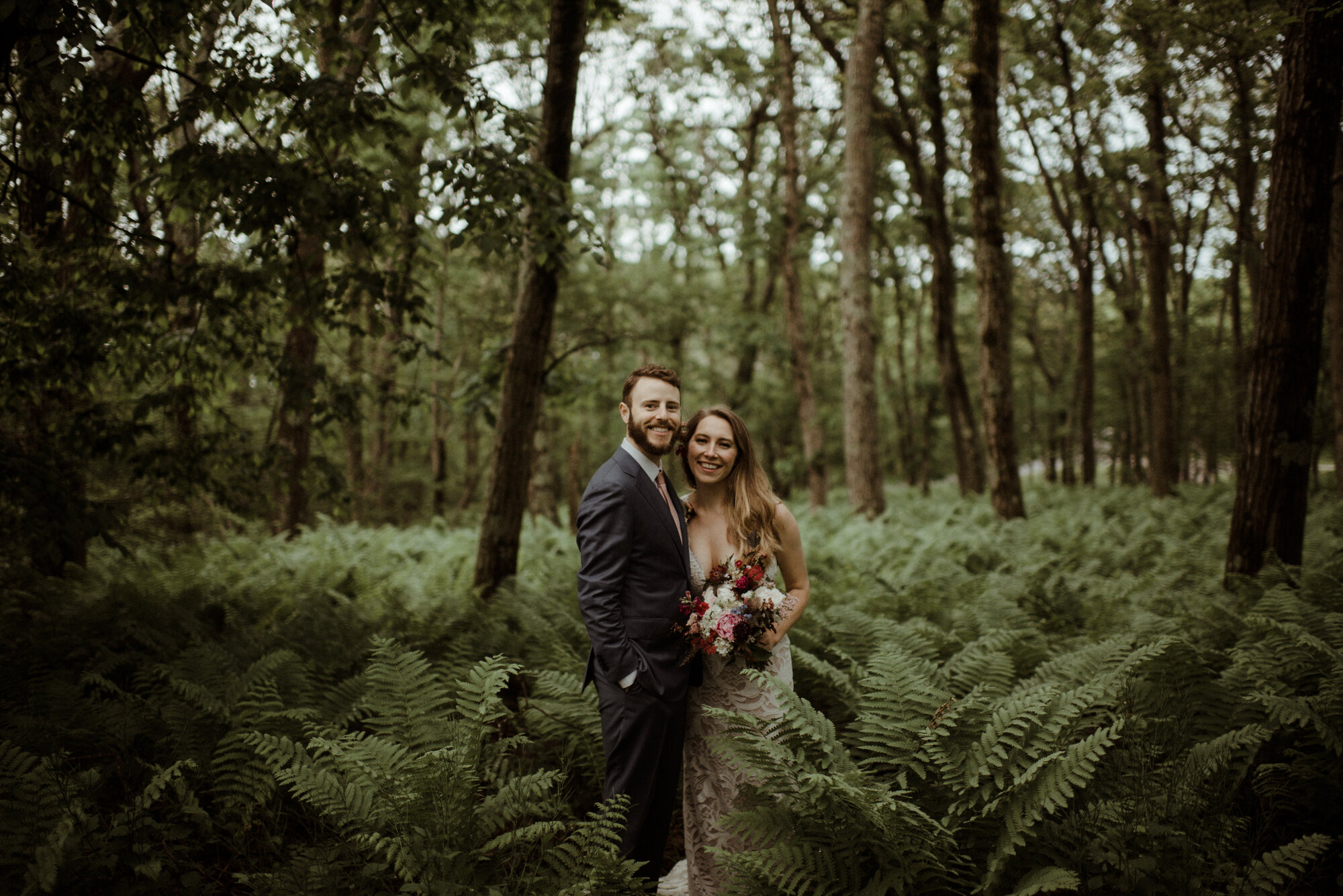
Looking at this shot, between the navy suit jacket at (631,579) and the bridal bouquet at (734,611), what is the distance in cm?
10

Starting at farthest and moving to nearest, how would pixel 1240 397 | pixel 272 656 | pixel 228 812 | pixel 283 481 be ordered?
pixel 1240 397 < pixel 283 481 < pixel 272 656 < pixel 228 812

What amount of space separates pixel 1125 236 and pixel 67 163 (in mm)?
23567

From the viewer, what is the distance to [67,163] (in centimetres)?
543

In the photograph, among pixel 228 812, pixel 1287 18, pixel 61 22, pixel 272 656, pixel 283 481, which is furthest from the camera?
pixel 283 481

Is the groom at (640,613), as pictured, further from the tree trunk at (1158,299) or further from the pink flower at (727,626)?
the tree trunk at (1158,299)

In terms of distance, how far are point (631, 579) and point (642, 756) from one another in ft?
2.38

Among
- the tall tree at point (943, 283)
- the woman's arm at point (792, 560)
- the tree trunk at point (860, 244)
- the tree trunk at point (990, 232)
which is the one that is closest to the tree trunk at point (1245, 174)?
the tree trunk at point (990, 232)

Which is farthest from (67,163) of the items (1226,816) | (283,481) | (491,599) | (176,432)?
(1226,816)

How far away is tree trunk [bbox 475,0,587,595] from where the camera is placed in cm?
628

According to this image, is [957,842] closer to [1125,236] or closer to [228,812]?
[228,812]

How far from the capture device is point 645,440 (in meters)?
3.21

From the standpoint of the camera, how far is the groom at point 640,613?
3031 mm

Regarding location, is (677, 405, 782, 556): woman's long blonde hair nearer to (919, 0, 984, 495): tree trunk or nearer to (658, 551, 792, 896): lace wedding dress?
(658, 551, 792, 896): lace wedding dress

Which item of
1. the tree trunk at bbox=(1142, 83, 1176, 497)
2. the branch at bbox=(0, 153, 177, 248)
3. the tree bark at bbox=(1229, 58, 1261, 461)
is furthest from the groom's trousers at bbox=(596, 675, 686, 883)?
the tree trunk at bbox=(1142, 83, 1176, 497)
